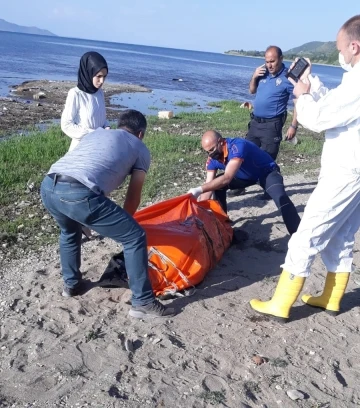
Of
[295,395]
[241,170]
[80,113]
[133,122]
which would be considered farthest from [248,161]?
[295,395]

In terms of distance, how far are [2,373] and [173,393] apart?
1.09 m

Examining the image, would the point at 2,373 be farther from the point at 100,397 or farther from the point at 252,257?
the point at 252,257

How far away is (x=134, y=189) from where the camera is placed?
13.6ft

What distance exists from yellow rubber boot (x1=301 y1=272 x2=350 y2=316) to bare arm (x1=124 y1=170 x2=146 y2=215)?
5.45 feet

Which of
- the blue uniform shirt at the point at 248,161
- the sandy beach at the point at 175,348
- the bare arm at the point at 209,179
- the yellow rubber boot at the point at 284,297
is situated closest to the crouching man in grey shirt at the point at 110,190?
the sandy beach at the point at 175,348

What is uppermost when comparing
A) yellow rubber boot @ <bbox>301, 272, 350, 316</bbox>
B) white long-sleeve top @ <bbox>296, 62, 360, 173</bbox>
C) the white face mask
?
the white face mask

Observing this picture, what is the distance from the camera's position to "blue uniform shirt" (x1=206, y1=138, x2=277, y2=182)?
564 centimetres

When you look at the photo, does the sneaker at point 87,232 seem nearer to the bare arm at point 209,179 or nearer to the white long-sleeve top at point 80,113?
the white long-sleeve top at point 80,113

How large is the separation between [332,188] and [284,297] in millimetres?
922

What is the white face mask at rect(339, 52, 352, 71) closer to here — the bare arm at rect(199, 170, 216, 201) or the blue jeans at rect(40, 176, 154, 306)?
the blue jeans at rect(40, 176, 154, 306)

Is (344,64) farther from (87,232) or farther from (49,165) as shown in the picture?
(49,165)

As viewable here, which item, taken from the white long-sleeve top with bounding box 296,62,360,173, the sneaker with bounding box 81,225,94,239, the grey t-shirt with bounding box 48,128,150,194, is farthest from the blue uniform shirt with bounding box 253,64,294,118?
the grey t-shirt with bounding box 48,128,150,194

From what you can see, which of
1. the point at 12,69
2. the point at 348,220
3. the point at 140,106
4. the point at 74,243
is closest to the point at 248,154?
the point at 348,220

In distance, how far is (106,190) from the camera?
3939 mm
